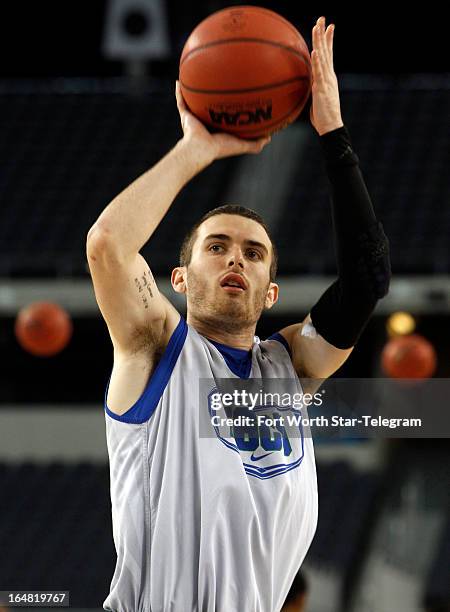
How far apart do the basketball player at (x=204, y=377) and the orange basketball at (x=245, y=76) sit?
57 millimetres

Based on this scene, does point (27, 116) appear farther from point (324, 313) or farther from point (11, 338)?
point (324, 313)

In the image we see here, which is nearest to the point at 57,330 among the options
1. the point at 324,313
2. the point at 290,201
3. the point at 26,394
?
the point at 26,394

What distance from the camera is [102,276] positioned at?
2393 mm

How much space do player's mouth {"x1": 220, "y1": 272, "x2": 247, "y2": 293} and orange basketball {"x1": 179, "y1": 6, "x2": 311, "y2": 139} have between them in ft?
1.26

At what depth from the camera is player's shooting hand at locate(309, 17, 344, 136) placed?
8.68ft

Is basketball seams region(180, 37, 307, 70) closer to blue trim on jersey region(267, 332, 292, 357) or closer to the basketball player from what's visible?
the basketball player

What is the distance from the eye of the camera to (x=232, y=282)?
2.60 metres

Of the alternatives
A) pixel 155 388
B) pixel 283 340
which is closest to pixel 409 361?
pixel 283 340

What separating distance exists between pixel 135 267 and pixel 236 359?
0.42 metres

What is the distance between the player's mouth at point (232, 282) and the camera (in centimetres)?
260

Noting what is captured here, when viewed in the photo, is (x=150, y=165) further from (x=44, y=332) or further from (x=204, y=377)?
(x=204, y=377)

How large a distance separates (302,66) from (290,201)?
8.86 m

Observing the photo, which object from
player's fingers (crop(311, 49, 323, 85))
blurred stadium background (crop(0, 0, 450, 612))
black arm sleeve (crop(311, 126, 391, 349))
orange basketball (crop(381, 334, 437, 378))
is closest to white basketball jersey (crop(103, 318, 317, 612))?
black arm sleeve (crop(311, 126, 391, 349))

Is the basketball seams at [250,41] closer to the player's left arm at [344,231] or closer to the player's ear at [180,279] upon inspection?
the player's left arm at [344,231]
